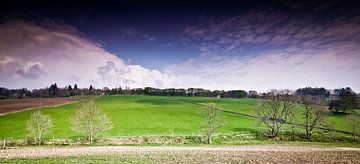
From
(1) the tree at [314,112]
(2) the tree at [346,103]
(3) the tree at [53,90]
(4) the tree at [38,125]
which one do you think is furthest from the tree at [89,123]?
(3) the tree at [53,90]

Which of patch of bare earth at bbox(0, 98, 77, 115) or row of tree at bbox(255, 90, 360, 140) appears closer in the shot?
row of tree at bbox(255, 90, 360, 140)

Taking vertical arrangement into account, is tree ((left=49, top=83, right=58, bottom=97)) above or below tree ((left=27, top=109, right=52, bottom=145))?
above

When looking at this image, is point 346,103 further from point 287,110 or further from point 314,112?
point 287,110

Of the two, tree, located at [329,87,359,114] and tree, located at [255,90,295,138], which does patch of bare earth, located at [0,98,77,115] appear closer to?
tree, located at [255,90,295,138]

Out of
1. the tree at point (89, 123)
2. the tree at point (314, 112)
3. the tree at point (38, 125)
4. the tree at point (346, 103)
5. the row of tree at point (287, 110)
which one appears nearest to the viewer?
the tree at point (38, 125)

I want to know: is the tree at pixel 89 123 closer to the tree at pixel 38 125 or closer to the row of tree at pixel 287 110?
the tree at pixel 38 125

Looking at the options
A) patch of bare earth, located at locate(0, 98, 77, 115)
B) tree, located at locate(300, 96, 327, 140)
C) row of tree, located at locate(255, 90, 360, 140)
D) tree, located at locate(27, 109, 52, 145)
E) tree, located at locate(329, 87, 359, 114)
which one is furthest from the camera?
tree, located at locate(329, 87, 359, 114)

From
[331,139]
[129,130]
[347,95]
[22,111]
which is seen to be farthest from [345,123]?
[22,111]

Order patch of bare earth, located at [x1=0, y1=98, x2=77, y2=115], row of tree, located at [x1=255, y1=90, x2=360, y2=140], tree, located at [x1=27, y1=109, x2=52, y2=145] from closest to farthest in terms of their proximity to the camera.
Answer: tree, located at [x1=27, y1=109, x2=52, y2=145] < row of tree, located at [x1=255, y1=90, x2=360, y2=140] < patch of bare earth, located at [x1=0, y1=98, x2=77, y2=115]

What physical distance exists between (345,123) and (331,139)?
32.5 m

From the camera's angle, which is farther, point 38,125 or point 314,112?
point 314,112

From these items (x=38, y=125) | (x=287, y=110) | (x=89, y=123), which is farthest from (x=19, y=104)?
(x=287, y=110)

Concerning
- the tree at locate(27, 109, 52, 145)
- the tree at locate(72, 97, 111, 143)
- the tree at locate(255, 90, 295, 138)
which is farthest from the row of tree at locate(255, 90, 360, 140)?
the tree at locate(27, 109, 52, 145)

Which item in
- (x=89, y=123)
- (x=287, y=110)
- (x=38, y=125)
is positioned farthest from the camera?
(x=287, y=110)
